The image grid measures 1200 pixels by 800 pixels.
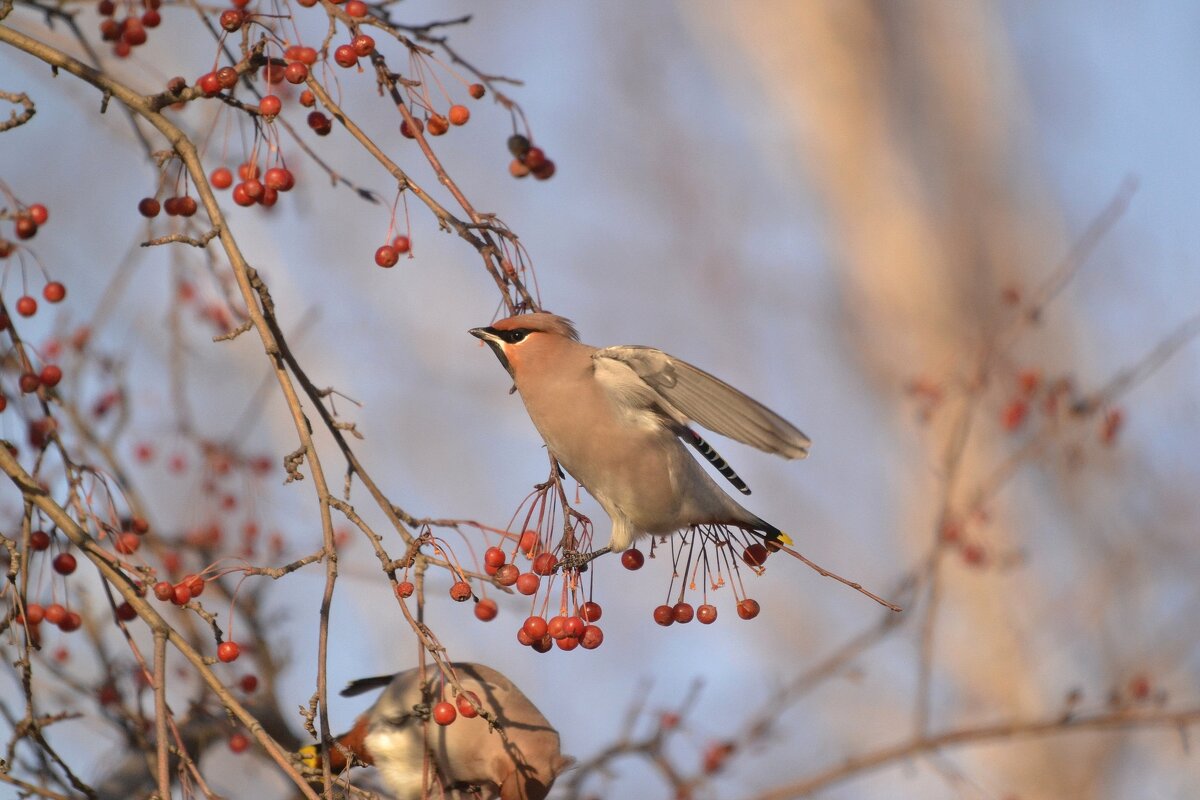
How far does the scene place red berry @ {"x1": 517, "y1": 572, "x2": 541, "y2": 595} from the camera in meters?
2.45

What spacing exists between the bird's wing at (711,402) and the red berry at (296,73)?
35.1 inches

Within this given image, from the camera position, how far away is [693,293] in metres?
11.3

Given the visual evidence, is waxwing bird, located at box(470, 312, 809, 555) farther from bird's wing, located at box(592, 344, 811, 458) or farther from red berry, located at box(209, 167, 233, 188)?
red berry, located at box(209, 167, 233, 188)

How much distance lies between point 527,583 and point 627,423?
2.04 ft

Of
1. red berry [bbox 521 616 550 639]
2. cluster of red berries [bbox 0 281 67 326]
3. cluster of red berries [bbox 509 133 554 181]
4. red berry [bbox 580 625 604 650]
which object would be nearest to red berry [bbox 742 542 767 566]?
red berry [bbox 580 625 604 650]

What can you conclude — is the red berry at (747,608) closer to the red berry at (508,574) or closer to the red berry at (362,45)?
the red berry at (508,574)

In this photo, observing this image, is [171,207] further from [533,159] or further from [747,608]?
[747,608]

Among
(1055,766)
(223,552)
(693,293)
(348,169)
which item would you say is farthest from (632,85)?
(223,552)

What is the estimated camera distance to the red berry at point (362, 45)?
7.91 feet

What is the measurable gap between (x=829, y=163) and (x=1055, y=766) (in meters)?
4.15

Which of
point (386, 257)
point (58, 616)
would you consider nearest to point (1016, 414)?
point (386, 257)

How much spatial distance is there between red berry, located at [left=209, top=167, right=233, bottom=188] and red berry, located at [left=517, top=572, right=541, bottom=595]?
1283mm

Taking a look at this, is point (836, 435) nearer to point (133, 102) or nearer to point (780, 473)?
point (780, 473)

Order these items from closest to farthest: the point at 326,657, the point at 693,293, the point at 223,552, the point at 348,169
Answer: the point at 326,657, the point at 223,552, the point at 348,169, the point at 693,293
